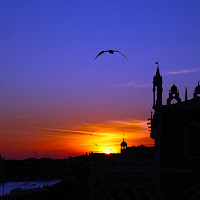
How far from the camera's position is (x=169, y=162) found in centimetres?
2467

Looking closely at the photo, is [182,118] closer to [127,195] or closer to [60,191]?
[127,195]

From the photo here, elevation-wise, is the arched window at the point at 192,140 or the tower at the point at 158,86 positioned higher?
the tower at the point at 158,86

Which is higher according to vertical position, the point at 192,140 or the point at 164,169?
the point at 192,140

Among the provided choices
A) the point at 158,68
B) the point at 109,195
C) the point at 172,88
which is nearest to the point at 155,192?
the point at 109,195

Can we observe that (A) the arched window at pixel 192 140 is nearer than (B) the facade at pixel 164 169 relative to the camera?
No

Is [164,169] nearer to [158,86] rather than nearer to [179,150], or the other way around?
[179,150]

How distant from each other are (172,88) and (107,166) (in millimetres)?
8018

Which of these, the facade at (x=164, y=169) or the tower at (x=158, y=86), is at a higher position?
the tower at (x=158, y=86)

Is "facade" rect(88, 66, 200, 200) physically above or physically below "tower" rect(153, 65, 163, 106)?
below

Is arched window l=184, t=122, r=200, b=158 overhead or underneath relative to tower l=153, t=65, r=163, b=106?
underneath

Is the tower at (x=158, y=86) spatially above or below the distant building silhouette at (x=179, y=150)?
above

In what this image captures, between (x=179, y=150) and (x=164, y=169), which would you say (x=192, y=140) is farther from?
(x=164, y=169)

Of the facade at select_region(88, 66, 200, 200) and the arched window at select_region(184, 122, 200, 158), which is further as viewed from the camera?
the arched window at select_region(184, 122, 200, 158)

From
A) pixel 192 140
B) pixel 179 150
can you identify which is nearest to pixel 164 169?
pixel 179 150
